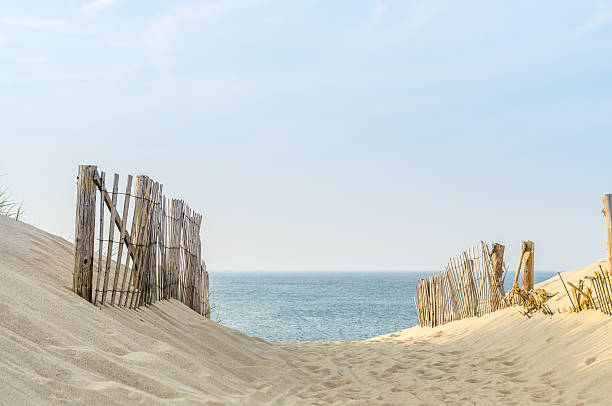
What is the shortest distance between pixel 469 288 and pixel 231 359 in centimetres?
494

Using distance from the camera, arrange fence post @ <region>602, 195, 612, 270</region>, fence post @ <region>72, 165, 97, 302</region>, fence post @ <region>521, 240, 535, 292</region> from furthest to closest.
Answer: fence post @ <region>521, 240, 535, 292</region> → fence post @ <region>602, 195, 612, 270</region> → fence post @ <region>72, 165, 97, 302</region>

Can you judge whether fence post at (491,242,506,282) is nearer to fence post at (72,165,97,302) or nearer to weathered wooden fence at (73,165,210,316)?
weathered wooden fence at (73,165,210,316)

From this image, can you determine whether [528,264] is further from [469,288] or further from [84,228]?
[84,228]

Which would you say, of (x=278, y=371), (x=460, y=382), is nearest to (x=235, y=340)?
(x=278, y=371)

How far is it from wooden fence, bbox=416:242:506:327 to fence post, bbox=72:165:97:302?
6.02m

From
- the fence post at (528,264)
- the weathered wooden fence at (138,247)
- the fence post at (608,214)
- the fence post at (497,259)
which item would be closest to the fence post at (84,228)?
the weathered wooden fence at (138,247)

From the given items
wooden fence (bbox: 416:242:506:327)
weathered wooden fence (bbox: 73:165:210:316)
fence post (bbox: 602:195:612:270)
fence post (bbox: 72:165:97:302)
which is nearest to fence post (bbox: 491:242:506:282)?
wooden fence (bbox: 416:242:506:327)

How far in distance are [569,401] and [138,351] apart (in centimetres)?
339

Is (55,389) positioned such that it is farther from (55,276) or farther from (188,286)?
(188,286)

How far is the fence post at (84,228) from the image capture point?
4.60 metres

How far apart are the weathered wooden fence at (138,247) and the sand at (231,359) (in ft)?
0.73

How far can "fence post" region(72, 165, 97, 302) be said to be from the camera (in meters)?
4.60

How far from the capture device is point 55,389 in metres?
2.64

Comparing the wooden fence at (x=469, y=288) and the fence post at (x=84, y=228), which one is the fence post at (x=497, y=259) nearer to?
the wooden fence at (x=469, y=288)
